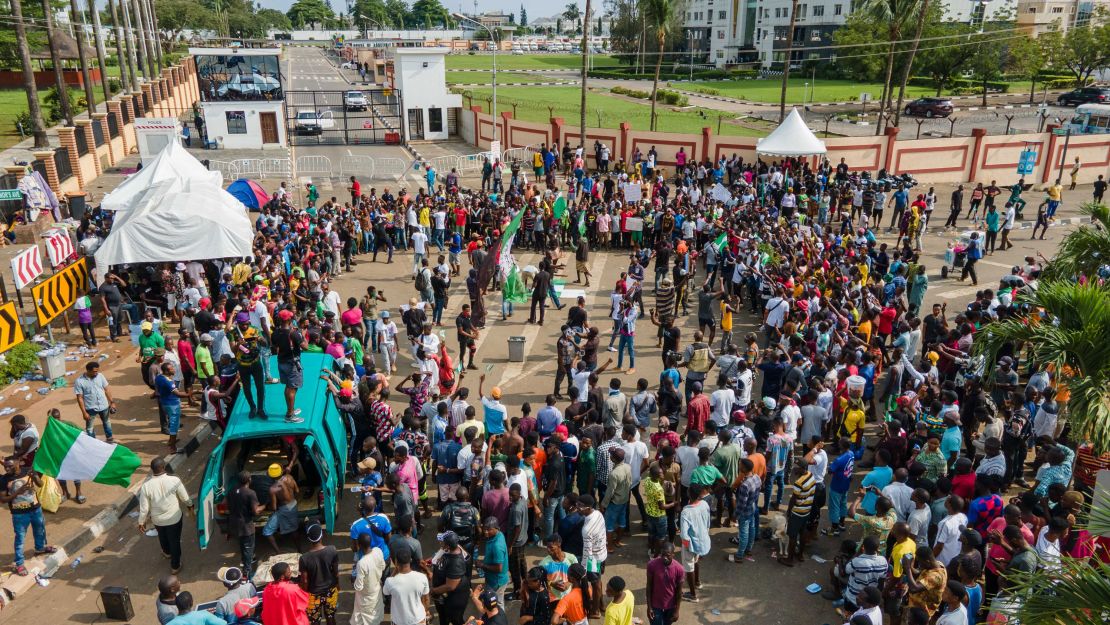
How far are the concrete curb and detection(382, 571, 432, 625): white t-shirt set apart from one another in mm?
4789

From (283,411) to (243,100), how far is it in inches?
1358

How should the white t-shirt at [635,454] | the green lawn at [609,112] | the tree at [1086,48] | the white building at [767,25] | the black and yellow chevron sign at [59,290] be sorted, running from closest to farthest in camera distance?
the white t-shirt at [635,454]
the black and yellow chevron sign at [59,290]
the green lawn at [609,112]
the tree at [1086,48]
the white building at [767,25]

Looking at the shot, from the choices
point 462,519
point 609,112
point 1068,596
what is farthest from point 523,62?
point 1068,596

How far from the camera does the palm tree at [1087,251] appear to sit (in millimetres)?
10680

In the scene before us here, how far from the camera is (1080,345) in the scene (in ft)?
27.7

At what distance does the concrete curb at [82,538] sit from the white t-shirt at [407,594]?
4789mm

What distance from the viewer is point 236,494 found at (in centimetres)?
846

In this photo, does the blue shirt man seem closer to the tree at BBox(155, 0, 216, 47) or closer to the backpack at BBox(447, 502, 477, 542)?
the backpack at BBox(447, 502, 477, 542)

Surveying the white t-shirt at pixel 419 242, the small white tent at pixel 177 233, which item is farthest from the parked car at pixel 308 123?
the small white tent at pixel 177 233

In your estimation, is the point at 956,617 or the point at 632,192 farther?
the point at 632,192

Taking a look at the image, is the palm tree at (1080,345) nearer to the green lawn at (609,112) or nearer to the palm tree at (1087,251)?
the palm tree at (1087,251)

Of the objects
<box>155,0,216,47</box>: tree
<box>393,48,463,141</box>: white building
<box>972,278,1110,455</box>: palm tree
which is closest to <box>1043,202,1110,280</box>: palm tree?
<box>972,278,1110,455</box>: palm tree

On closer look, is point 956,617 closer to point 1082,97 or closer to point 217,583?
point 217,583

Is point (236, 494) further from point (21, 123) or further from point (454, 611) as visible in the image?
point (21, 123)
